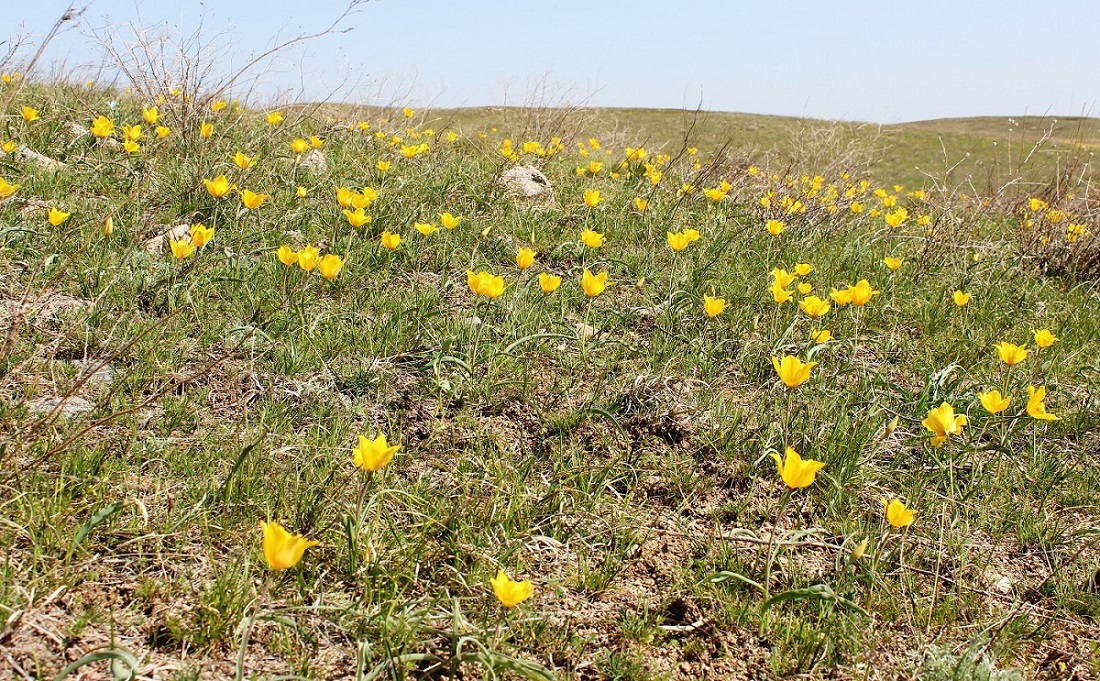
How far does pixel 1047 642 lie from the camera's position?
201cm

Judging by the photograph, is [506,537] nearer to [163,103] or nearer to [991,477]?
[991,477]

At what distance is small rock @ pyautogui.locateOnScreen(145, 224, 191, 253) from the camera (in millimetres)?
3549

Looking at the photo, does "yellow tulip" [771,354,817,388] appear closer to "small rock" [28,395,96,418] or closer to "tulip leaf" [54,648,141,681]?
"tulip leaf" [54,648,141,681]

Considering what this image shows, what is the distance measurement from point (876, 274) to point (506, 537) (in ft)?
10.5

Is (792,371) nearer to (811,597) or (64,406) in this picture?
(811,597)

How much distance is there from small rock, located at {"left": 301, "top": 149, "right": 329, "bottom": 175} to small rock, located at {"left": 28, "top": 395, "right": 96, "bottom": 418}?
275 centimetres

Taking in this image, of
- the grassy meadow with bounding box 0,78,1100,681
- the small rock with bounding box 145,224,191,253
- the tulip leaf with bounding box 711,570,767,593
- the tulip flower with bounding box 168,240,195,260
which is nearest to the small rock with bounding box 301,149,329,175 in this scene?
the grassy meadow with bounding box 0,78,1100,681

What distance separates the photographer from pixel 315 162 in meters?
5.13

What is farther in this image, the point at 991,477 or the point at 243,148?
the point at 243,148

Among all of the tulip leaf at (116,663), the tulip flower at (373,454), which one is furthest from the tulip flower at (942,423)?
the tulip leaf at (116,663)

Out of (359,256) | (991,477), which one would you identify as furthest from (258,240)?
(991,477)

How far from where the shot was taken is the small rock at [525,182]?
517 cm

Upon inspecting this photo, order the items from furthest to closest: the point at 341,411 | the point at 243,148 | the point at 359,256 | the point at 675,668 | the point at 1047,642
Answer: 1. the point at 243,148
2. the point at 359,256
3. the point at 341,411
4. the point at 1047,642
5. the point at 675,668

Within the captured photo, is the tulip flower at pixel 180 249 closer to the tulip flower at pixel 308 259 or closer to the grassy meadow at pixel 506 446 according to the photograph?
the grassy meadow at pixel 506 446
